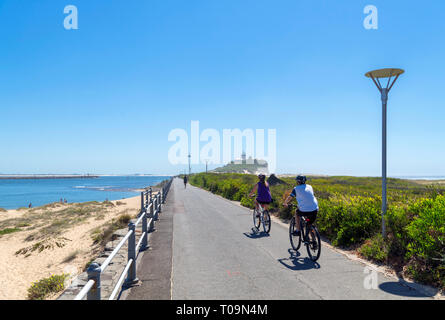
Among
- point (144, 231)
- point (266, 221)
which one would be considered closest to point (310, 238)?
point (266, 221)

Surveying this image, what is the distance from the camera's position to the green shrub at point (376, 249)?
6926 millimetres

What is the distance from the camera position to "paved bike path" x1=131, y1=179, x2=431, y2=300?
5.05 metres

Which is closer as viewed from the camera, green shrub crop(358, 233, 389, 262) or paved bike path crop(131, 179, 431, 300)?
paved bike path crop(131, 179, 431, 300)

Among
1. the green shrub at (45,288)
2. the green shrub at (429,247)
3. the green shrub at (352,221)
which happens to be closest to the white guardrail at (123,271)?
the green shrub at (45,288)

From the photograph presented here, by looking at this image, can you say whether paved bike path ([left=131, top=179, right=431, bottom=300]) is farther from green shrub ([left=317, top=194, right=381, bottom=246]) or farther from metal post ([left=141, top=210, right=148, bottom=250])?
metal post ([left=141, top=210, right=148, bottom=250])

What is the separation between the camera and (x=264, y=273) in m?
6.19

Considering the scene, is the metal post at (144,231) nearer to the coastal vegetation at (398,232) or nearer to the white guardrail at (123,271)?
the white guardrail at (123,271)

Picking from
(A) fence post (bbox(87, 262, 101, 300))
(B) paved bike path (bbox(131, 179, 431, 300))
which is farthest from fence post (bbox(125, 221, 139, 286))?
(A) fence post (bbox(87, 262, 101, 300))

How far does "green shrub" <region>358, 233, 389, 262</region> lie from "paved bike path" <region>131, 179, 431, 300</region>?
1.64 feet

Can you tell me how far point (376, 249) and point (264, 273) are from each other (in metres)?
3.07

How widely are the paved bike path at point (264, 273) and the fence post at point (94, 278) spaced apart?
6.00 feet

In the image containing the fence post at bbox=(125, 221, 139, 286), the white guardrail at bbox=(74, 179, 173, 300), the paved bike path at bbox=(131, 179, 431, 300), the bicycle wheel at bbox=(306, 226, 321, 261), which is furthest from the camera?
the bicycle wheel at bbox=(306, 226, 321, 261)

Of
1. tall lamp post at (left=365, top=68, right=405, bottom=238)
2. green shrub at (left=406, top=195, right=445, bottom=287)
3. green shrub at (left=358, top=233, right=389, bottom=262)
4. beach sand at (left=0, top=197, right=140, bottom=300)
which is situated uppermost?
tall lamp post at (left=365, top=68, right=405, bottom=238)
